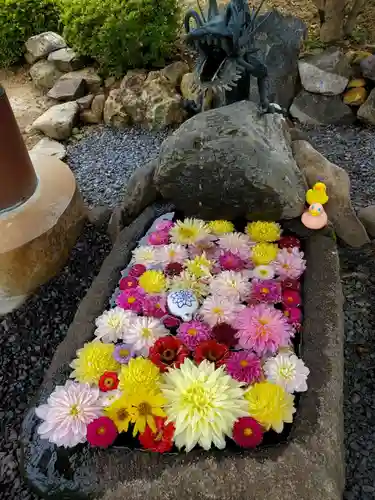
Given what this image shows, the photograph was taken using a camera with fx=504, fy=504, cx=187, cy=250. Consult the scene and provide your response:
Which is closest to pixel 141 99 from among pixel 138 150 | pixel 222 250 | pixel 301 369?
pixel 138 150

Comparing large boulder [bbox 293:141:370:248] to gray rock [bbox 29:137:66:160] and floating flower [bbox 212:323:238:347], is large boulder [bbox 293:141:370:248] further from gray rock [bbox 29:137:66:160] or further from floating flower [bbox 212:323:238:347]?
gray rock [bbox 29:137:66:160]

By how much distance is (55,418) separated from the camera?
2230 mm

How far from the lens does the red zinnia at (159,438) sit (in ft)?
7.01

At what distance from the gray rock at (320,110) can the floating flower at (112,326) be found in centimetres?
364

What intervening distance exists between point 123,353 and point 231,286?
0.71 meters

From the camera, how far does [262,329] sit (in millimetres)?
2508

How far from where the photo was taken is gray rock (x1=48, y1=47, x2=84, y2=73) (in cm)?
638

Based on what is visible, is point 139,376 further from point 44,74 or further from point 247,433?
point 44,74

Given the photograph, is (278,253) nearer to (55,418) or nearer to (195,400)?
(195,400)

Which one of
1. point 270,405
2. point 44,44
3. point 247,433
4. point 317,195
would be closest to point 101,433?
point 247,433

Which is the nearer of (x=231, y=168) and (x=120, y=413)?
(x=120, y=413)

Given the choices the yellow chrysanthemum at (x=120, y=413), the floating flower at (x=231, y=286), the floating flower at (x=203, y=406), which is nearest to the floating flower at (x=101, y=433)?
the yellow chrysanthemum at (x=120, y=413)

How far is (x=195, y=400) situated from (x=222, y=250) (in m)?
1.19

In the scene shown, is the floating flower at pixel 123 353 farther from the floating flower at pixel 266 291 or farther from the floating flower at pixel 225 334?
the floating flower at pixel 266 291
